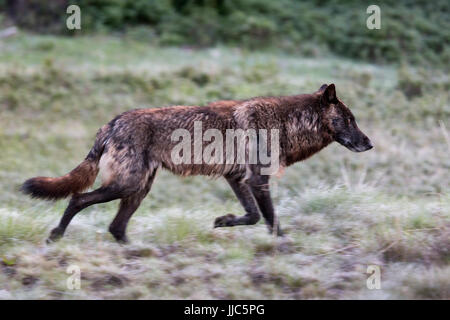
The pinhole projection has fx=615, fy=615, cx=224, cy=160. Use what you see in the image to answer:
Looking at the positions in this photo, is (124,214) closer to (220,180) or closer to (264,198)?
(264,198)

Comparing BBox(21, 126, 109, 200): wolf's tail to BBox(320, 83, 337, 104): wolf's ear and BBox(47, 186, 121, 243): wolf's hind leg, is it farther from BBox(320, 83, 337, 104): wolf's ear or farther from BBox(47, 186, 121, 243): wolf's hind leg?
BBox(320, 83, 337, 104): wolf's ear

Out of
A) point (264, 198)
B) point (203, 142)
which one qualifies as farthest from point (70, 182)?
point (264, 198)

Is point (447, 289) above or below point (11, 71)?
below

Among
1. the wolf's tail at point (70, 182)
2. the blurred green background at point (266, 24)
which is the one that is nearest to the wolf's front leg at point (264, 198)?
the wolf's tail at point (70, 182)

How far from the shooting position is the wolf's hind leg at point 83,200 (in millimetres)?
6324

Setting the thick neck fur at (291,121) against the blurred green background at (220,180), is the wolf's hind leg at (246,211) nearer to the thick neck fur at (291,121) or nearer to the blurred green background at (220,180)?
the blurred green background at (220,180)

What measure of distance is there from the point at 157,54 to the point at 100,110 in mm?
3994

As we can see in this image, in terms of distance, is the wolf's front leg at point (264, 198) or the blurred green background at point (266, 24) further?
the blurred green background at point (266, 24)

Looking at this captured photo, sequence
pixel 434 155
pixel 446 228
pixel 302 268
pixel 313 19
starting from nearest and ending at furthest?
1. pixel 302 268
2. pixel 446 228
3. pixel 434 155
4. pixel 313 19

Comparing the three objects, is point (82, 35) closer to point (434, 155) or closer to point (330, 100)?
point (434, 155)

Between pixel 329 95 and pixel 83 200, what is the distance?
2989 millimetres

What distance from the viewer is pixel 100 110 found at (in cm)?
1398
